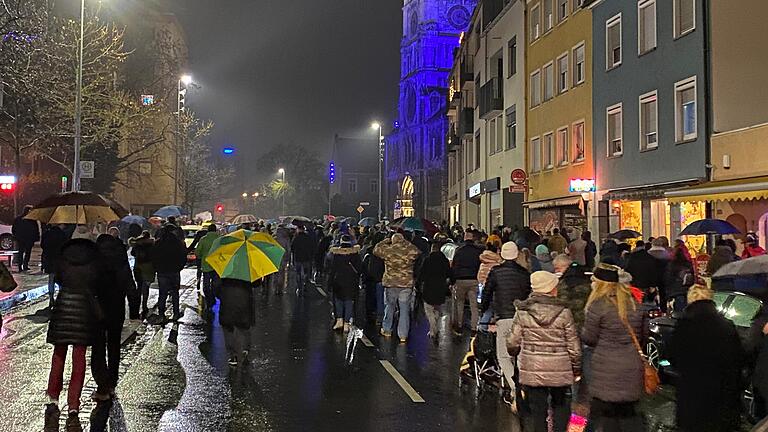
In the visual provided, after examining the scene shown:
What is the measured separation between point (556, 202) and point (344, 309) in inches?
674

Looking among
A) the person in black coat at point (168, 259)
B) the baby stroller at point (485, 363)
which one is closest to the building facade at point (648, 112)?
the baby stroller at point (485, 363)

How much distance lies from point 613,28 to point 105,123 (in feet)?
62.3

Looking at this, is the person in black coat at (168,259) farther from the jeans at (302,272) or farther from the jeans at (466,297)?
the jeans at (302,272)

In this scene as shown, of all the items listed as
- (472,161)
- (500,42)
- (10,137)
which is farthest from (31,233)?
(472,161)

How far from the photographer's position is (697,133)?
66.3 feet

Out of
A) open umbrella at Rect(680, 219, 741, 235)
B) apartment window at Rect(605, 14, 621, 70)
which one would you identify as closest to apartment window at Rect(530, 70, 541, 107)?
apartment window at Rect(605, 14, 621, 70)

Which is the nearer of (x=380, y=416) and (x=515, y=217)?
(x=380, y=416)

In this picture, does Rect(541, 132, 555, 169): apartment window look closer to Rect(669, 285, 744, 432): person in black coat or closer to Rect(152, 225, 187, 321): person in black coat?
Rect(152, 225, 187, 321): person in black coat

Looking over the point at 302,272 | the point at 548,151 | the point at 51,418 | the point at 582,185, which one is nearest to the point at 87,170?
the point at 302,272

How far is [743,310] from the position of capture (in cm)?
887

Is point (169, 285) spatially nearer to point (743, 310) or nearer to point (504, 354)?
point (504, 354)

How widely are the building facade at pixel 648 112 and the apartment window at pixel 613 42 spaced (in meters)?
0.03

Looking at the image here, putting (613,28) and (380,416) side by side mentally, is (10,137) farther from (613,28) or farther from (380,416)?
(380,416)

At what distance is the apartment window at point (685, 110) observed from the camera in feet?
67.7
